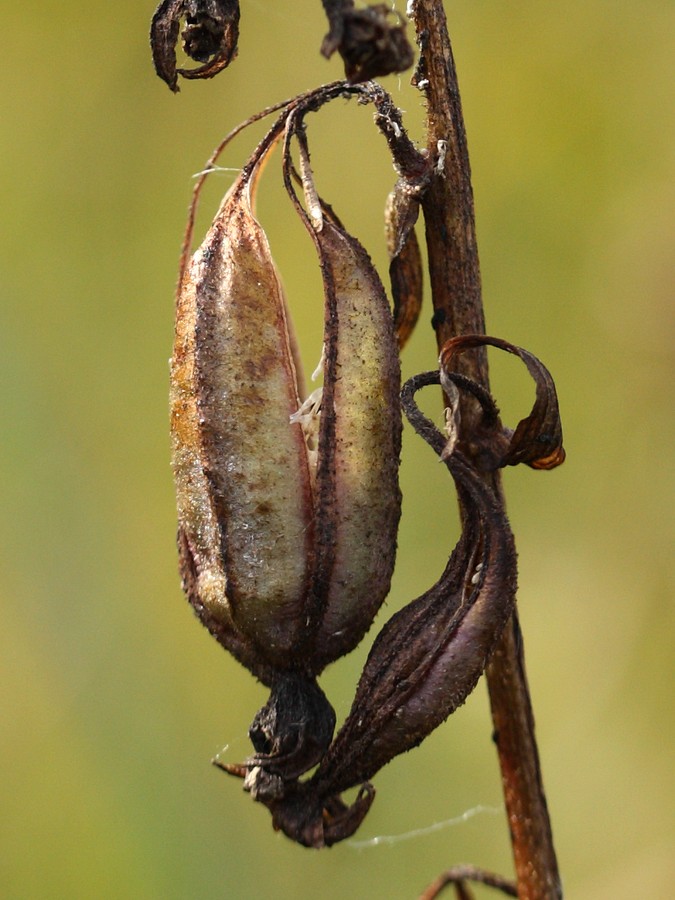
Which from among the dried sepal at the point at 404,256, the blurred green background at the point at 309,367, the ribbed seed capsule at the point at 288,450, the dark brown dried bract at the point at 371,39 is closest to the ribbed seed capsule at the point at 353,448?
the ribbed seed capsule at the point at 288,450

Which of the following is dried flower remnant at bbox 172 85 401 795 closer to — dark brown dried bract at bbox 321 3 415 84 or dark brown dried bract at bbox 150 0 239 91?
dark brown dried bract at bbox 150 0 239 91

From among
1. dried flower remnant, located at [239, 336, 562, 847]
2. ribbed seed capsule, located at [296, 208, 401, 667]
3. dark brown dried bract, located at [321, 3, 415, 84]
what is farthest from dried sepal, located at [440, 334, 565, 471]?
dark brown dried bract, located at [321, 3, 415, 84]

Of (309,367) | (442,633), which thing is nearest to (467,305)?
(442,633)

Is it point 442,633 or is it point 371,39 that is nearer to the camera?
point 371,39

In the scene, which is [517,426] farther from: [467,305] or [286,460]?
[286,460]

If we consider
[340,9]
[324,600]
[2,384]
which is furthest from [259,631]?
[2,384]

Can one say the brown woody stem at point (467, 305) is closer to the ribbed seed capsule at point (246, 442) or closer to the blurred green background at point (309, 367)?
the ribbed seed capsule at point (246, 442)
